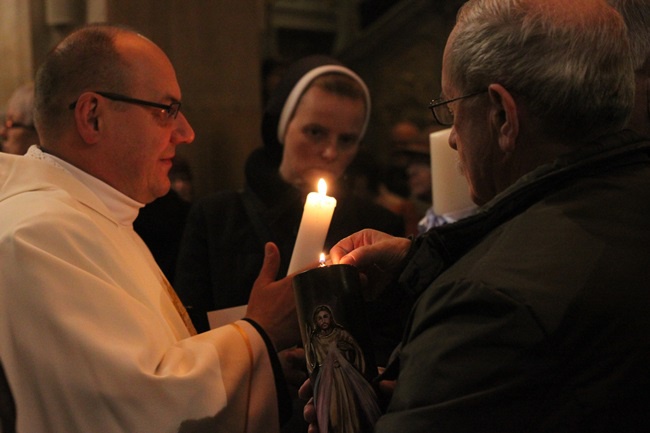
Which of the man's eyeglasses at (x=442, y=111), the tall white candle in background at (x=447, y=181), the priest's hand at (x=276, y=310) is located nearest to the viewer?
the man's eyeglasses at (x=442, y=111)

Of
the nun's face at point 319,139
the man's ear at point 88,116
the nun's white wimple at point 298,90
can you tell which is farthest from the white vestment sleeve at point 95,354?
the nun's white wimple at point 298,90

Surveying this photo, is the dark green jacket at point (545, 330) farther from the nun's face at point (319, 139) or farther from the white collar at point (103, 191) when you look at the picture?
the nun's face at point (319, 139)

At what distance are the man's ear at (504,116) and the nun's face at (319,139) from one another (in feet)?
5.69

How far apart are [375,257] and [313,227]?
0.30 meters

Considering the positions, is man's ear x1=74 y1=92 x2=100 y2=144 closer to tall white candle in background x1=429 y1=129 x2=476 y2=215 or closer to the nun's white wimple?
the nun's white wimple

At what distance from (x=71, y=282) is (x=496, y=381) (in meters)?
1.20

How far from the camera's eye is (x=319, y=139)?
11.7 feet

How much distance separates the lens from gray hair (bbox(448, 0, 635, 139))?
173 centimetres

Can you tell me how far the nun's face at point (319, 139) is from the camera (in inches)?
140

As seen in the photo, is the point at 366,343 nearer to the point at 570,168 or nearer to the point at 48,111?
the point at 570,168

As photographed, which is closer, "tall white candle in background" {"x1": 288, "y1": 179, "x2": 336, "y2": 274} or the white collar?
"tall white candle in background" {"x1": 288, "y1": 179, "x2": 336, "y2": 274}

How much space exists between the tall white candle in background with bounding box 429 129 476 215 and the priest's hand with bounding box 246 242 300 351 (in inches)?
43.7

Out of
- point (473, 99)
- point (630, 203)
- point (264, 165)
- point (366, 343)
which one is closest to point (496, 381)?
point (366, 343)

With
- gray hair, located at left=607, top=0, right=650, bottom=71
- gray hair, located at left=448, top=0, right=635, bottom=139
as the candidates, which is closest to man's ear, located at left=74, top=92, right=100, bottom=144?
gray hair, located at left=448, top=0, right=635, bottom=139
